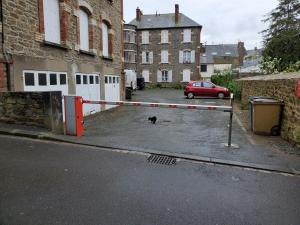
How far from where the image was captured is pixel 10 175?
433cm

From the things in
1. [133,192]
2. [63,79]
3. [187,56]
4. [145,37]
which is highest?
[145,37]

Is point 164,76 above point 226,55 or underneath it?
underneath

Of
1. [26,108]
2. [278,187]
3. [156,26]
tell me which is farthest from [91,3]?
[156,26]

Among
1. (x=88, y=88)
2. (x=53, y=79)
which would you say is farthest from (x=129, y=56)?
(x=53, y=79)

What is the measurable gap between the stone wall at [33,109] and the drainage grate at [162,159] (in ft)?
10.1

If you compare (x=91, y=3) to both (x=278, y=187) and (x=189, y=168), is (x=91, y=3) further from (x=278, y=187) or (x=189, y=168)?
(x=278, y=187)

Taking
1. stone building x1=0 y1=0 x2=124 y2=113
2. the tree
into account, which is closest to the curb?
stone building x1=0 y1=0 x2=124 y2=113

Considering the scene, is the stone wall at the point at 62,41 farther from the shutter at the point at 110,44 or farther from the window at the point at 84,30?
the window at the point at 84,30

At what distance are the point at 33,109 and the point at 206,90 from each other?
1810cm

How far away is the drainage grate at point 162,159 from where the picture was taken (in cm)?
545

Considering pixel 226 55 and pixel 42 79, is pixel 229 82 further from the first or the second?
pixel 226 55

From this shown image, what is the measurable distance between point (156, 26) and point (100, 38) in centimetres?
2806

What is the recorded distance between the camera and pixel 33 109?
24.2 feet

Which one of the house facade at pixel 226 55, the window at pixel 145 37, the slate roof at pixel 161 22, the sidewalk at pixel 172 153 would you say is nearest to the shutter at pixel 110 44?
the sidewalk at pixel 172 153
